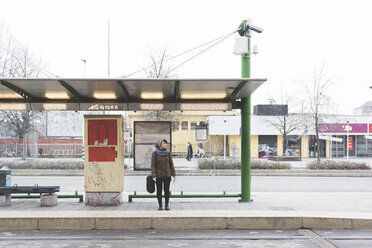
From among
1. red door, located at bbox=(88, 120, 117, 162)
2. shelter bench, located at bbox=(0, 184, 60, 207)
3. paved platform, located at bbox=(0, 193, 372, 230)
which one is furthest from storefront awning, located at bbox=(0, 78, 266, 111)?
paved platform, located at bbox=(0, 193, 372, 230)

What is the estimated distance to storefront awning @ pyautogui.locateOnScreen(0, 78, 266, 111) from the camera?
7422 mm

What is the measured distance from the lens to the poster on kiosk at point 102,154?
8.27 m

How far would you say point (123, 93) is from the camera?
8.41 meters

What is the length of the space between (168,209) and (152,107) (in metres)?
2.86

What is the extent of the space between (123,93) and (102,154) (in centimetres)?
158

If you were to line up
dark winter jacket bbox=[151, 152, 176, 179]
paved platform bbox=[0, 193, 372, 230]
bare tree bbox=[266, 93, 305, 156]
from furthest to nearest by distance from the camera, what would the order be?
bare tree bbox=[266, 93, 305, 156] → dark winter jacket bbox=[151, 152, 176, 179] → paved platform bbox=[0, 193, 372, 230]

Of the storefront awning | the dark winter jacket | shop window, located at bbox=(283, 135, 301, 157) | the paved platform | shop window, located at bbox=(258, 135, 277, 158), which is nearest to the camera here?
the paved platform

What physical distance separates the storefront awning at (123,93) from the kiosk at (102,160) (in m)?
0.72

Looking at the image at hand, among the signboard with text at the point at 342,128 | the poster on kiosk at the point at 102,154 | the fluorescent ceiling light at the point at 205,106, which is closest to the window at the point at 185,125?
the signboard with text at the point at 342,128

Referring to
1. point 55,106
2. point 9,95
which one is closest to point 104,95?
point 55,106

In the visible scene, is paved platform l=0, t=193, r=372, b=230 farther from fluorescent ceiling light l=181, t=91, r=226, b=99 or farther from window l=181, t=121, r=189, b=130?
window l=181, t=121, r=189, b=130

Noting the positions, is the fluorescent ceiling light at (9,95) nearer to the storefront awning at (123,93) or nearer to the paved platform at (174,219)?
the storefront awning at (123,93)

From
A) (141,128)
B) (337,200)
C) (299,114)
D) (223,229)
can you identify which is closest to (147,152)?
(141,128)

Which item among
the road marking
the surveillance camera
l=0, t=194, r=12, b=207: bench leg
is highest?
the surveillance camera
